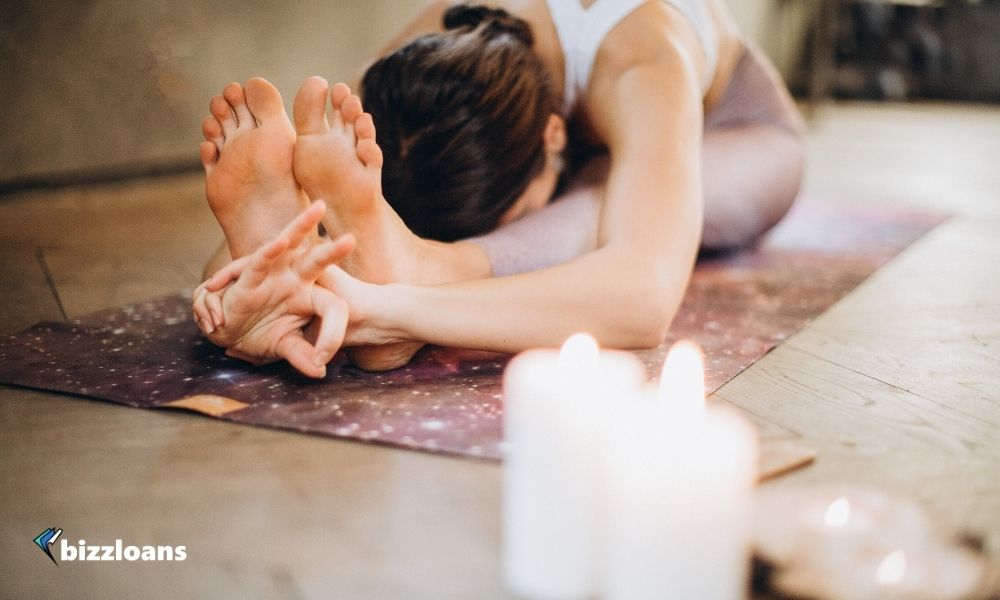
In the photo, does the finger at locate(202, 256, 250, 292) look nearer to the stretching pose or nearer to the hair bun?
the stretching pose

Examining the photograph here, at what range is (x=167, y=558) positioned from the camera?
71 centimetres

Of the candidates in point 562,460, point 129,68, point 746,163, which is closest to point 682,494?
point 562,460

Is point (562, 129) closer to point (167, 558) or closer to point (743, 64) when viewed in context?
point (743, 64)

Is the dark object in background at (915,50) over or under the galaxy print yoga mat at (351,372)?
under

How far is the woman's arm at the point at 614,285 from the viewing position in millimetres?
1045

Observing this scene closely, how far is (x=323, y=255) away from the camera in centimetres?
95

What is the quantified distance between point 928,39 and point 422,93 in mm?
4799

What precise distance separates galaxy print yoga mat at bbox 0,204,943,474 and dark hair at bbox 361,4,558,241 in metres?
0.22

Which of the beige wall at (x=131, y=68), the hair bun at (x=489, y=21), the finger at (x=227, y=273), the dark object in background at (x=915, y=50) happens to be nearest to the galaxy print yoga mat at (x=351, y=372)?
the finger at (x=227, y=273)

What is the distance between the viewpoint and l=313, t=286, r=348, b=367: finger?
97 centimetres

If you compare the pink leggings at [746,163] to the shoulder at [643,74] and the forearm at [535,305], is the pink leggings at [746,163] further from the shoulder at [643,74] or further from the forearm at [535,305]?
the forearm at [535,305]

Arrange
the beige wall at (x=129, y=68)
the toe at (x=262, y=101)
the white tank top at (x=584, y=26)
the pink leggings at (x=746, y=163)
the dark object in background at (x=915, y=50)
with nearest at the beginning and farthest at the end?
1. the toe at (x=262, y=101)
2. the white tank top at (x=584, y=26)
3. the pink leggings at (x=746, y=163)
4. the beige wall at (x=129, y=68)
5. the dark object in background at (x=915, y=50)

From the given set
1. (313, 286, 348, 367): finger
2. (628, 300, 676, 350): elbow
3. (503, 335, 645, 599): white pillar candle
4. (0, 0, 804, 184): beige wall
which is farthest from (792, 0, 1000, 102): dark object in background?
(503, 335, 645, 599): white pillar candle

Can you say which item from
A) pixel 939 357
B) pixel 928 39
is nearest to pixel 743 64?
pixel 939 357
